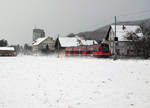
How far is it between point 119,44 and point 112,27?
591 cm

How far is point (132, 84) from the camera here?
755 cm

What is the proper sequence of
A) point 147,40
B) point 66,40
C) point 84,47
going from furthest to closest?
1. point 66,40
2. point 84,47
3. point 147,40

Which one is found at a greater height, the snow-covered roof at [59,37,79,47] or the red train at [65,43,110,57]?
the snow-covered roof at [59,37,79,47]

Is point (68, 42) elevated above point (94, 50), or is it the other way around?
point (68, 42)

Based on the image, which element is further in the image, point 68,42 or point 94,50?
point 68,42

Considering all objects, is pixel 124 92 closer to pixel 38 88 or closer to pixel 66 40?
pixel 38 88

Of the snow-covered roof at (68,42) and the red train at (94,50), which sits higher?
the snow-covered roof at (68,42)

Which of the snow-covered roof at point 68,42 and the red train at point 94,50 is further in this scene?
the snow-covered roof at point 68,42

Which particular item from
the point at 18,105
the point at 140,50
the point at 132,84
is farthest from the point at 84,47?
the point at 18,105

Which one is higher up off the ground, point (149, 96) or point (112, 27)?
point (112, 27)

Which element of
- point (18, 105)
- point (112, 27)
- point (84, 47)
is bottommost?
point (18, 105)

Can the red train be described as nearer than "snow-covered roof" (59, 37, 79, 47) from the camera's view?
Yes

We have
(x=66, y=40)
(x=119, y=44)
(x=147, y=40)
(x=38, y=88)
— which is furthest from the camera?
(x=66, y=40)

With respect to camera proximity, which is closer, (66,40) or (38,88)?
(38,88)
